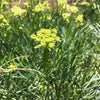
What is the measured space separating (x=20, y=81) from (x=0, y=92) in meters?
0.20

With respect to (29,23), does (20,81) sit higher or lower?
lower

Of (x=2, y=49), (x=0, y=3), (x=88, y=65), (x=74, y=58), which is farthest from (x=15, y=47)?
(x=88, y=65)

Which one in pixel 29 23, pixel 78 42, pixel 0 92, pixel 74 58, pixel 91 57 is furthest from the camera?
pixel 29 23

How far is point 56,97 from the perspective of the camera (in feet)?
4.65

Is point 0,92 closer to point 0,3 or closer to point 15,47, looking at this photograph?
point 15,47

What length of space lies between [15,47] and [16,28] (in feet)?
0.86

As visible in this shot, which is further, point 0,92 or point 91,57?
point 91,57

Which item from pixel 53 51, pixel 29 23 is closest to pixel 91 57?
pixel 53 51

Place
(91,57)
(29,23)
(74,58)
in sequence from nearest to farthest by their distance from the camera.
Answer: (74,58)
(91,57)
(29,23)

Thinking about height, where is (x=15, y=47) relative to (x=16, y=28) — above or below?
below

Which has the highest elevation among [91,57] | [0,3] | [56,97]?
[0,3]

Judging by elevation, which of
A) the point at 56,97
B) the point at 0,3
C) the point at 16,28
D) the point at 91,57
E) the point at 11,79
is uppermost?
the point at 0,3

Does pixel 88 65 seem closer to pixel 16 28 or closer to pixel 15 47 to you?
pixel 15 47

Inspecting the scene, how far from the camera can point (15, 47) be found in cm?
176
